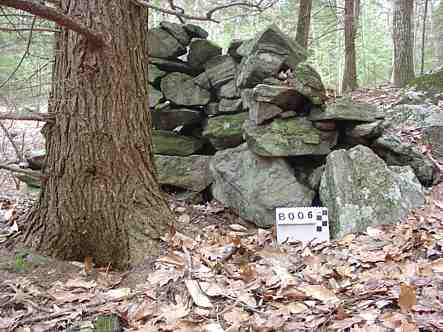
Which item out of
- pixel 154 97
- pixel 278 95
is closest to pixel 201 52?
pixel 154 97

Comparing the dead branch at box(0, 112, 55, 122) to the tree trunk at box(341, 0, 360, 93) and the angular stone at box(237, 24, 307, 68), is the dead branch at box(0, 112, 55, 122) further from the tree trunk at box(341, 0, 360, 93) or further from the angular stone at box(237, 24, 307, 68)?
the tree trunk at box(341, 0, 360, 93)

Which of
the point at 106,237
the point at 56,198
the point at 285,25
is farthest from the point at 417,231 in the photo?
the point at 285,25

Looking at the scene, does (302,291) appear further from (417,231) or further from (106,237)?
(106,237)

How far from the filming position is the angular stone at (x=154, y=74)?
15.1 feet

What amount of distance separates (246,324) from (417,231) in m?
1.57

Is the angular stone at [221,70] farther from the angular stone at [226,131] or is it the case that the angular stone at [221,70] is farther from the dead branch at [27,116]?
the dead branch at [27,116]

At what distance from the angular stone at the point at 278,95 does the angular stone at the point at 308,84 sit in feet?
0.24

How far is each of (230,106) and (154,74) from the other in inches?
37.3

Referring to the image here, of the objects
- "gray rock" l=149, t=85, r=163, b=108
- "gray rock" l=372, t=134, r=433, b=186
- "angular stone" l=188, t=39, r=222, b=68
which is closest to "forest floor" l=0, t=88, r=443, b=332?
"gray rock" l=372, t=134, r=433, b=186

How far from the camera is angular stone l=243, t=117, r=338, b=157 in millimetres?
3688

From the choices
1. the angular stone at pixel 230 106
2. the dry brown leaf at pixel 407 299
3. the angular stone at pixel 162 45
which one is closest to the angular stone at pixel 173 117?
the angular stone at pixel 230 106

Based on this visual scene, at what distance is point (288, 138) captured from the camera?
371 cm

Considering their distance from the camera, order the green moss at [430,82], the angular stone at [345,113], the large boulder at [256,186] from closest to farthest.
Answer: the large boulder at [256,186] → the angular stone at [345,113] → the green moss at [430,82]

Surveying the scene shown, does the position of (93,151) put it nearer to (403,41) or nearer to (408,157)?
(408,157)
